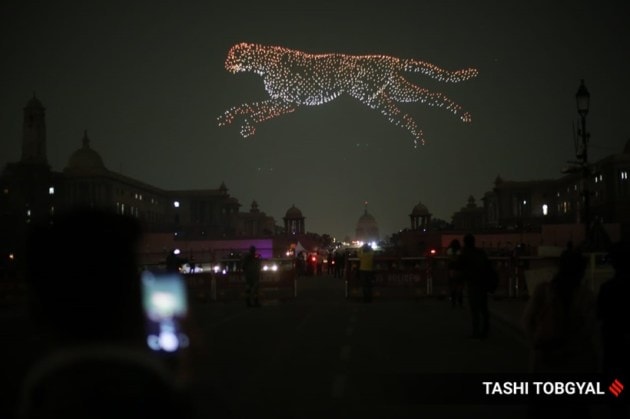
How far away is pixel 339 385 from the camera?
423 inches

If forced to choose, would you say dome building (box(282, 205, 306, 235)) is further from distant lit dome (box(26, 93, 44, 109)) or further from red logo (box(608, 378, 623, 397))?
red logo (box(608, 378, 623, 397))

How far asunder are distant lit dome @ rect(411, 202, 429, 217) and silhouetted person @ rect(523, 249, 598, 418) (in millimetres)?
143698

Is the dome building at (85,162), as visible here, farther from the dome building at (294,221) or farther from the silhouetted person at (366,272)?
the silhouetted person at (366,272)

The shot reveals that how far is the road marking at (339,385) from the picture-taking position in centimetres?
Answer: 1009

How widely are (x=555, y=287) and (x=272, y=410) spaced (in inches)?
142

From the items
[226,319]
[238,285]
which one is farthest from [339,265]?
[226,319]

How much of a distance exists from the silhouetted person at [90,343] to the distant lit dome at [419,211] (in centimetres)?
14766

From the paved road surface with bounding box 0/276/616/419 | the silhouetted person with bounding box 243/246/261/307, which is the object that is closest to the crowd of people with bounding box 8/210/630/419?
the paved road surface with bounding box 0/276/616/419

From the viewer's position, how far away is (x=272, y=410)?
9.05m

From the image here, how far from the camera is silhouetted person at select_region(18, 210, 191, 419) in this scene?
2.96m

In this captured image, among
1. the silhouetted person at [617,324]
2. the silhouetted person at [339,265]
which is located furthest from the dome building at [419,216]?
the silhouetted person at [617,324]

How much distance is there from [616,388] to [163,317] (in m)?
4.44

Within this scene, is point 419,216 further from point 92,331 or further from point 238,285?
point 92,331

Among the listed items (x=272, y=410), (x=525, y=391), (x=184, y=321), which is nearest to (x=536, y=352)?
(x=525, y=391)
